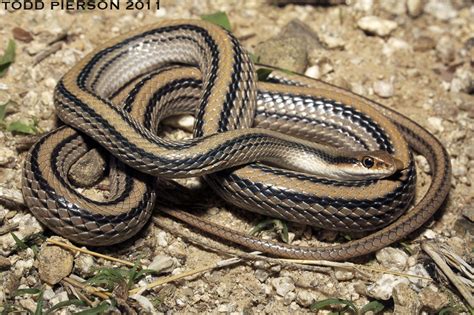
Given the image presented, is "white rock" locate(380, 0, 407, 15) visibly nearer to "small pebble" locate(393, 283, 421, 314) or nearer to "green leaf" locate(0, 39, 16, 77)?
"small pebble" locate(393, 283, 421, 314)

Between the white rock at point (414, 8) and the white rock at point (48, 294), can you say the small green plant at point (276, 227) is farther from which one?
the white rock at point (414, 8)

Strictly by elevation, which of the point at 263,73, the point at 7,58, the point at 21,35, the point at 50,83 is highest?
the point at 263,73

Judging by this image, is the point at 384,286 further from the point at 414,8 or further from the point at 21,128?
the point at 414,8

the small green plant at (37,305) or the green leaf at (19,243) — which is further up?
the green leaf at (19,243)

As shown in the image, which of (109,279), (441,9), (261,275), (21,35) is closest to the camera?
(109,279)

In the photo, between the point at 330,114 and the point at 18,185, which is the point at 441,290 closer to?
the point at 330,114

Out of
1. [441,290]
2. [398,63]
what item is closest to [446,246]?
[441,290]

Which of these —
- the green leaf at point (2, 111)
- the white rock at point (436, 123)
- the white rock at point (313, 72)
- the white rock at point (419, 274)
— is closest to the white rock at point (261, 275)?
the white rock at point (419, 274)

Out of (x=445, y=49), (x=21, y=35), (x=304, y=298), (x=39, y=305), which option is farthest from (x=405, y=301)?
(x=21, y=35)

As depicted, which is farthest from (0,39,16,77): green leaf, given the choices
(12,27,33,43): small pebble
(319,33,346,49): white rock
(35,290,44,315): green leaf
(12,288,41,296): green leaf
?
(319,33,346,49): white rock
